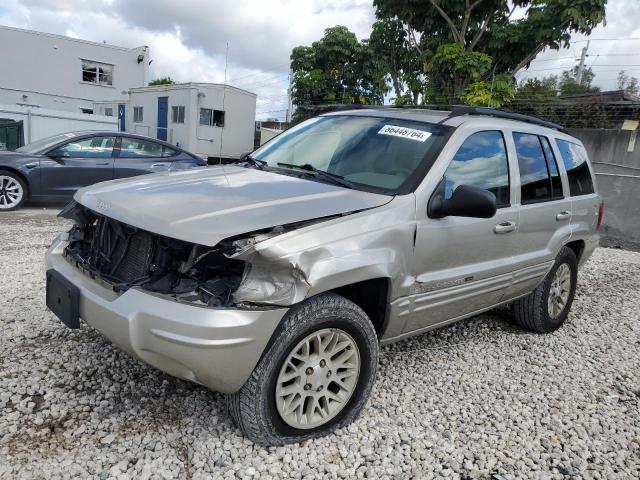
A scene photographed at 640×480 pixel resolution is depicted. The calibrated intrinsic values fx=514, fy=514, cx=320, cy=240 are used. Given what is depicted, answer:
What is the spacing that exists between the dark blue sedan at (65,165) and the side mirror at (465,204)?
702 cm

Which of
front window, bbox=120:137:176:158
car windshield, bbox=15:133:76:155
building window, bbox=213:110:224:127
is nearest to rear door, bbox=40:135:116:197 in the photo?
car windshield, bbox=15:133:76:155

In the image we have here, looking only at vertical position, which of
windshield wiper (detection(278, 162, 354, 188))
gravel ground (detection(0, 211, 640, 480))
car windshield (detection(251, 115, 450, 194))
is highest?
car windshield (detection(251, 115, 450, 194))

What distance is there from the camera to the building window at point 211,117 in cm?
2144

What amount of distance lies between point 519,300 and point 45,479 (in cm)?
370

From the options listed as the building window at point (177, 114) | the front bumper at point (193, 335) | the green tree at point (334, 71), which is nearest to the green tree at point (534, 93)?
the green tree at point (334, 71)

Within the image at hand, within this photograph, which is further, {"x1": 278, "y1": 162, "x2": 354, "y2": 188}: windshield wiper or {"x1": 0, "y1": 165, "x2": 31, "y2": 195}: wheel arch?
{"x1": 0, "y1": 165, "x2": 31, "y2": 195}: wheel arch

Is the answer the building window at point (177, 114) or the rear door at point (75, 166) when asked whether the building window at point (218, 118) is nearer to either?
the building window at point (177, 114)

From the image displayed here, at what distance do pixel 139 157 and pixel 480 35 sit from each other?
22.1 feet

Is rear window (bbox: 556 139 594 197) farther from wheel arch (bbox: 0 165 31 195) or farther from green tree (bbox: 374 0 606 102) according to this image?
wheel arch (bbox: 0 165 31 195)

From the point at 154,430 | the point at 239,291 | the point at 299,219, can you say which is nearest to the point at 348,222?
the point at 299,219

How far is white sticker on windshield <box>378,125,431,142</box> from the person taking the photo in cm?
326

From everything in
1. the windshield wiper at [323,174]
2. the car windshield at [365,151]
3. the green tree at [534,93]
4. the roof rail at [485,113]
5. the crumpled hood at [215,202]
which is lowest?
the crumpled hood at [215,202]

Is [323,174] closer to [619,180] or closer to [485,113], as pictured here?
[485,113]

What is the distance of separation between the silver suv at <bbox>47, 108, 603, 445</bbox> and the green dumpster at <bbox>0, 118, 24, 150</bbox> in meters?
12.4
